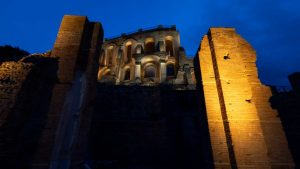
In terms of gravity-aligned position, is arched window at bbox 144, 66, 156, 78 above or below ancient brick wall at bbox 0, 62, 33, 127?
above

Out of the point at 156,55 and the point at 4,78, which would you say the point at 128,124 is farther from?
the point at 156,55

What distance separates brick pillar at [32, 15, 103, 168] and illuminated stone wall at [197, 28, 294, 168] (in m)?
3.27

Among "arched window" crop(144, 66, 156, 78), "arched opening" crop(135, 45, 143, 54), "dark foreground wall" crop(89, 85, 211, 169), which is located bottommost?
"dark foreground wall" crop(89, 85, 211, 169)

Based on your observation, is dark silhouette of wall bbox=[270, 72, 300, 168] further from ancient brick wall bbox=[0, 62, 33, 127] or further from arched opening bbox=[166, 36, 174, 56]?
arched opening bbox=[166, 36, 174, 56]

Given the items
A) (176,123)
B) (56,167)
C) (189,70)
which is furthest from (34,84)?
(189,70)

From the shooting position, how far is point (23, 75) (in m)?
4.12

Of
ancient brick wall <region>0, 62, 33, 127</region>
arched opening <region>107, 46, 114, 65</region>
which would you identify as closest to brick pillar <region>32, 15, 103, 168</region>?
ancient brick wall <region>0, 62, 33, 127</region>

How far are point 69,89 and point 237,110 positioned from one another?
4262mm

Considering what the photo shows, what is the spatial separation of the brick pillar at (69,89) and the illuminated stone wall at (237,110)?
3269 millimetres

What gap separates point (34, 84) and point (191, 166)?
8.17 m

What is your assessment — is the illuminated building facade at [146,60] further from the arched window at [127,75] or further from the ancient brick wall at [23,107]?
the ancient brick wall at [23,107]

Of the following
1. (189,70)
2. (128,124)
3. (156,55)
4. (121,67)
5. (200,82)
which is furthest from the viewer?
(121,67)

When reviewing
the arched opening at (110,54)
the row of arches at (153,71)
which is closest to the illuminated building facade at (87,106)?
the row of arches at (153,71)

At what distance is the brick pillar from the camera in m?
4.03
